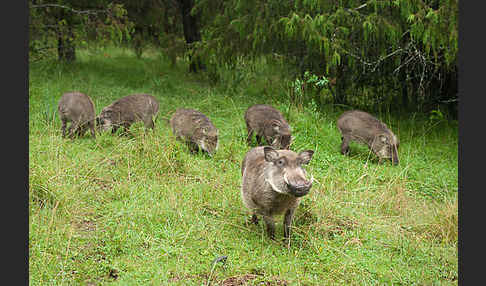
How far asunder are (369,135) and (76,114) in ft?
18.2

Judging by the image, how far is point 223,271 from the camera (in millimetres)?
4969

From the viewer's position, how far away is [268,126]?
30.2ft

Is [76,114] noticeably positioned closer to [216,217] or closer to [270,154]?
[216,217]

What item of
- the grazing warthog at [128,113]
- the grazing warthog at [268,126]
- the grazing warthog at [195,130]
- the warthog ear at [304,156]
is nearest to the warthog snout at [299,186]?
the warthog ear at [304,156]

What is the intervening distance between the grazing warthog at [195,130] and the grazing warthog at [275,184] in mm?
2816

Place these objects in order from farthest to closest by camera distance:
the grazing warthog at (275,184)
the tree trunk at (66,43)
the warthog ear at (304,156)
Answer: the tree trunk at (66,43) < the warthog ear at (304,156) < the grazing warthog at (275,184)

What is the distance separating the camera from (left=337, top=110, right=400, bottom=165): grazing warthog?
9.41 metres

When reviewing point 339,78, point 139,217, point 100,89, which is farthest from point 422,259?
point 100,89

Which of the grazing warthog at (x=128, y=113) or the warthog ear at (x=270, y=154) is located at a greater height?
the warthog ear at (x=270, y=154)

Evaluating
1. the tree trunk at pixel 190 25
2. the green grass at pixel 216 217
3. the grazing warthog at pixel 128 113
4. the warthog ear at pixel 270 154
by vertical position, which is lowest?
the green grass at pixel 216 217

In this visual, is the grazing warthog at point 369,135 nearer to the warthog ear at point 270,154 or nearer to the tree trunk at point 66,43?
the warthog ear at point 270,154

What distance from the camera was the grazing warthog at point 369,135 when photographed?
941 cm

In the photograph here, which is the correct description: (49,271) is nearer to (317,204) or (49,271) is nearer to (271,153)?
(271,153)

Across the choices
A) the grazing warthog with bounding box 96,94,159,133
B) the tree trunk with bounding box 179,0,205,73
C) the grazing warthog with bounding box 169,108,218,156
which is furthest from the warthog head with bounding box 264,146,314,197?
the tree trunk with bounding box 179,0,205,73
